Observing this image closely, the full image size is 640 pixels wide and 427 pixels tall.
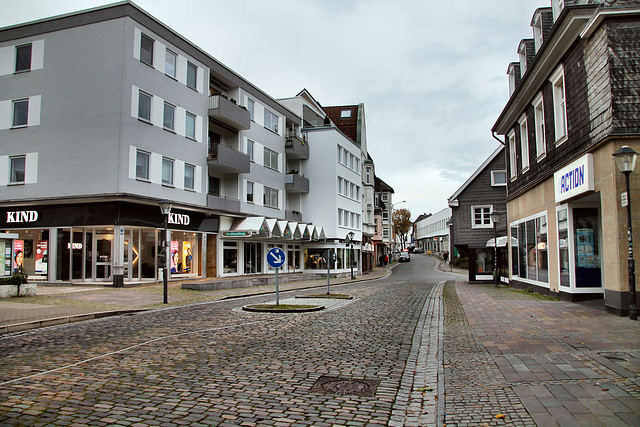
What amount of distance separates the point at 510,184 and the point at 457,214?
19226mm

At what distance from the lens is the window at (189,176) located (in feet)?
95.5

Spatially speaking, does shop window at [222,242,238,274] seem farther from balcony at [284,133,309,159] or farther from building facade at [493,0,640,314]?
building facade at [493,0,640,314]

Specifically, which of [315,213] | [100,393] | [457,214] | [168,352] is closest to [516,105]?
[168,352]

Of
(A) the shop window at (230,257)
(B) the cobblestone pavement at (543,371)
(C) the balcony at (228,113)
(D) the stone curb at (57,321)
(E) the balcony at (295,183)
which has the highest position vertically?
(C) the balcony at (228,113)

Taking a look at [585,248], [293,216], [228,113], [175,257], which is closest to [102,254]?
[175,257]

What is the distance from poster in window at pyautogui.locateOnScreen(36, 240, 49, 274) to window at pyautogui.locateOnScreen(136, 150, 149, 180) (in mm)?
5979

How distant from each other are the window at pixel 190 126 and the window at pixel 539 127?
19.1m

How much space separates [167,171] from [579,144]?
67.9 ft

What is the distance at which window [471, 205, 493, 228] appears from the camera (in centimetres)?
4216

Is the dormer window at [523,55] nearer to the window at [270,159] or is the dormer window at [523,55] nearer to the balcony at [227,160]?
the balcony at [227,160]

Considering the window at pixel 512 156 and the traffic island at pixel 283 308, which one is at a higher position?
the window at pixel 512 156

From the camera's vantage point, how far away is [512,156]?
23.6m

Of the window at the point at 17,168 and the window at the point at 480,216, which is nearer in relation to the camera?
the window at the point at 17,168

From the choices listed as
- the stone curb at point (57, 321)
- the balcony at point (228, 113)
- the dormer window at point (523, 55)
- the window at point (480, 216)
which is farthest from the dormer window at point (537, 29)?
the window at point (480, 216)
